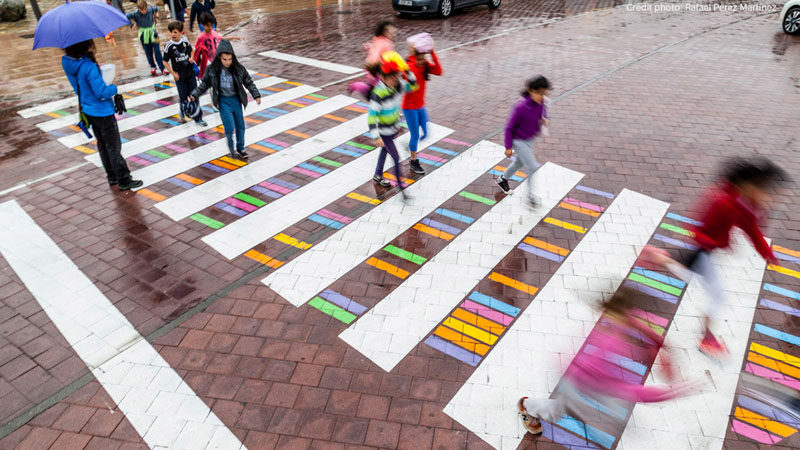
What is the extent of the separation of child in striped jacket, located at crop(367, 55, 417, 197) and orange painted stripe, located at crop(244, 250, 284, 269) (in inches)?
72.7

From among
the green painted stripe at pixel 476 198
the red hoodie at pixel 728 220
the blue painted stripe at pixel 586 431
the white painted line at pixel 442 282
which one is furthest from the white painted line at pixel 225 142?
the red hoodie at pixel 728 220

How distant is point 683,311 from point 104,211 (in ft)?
21.9

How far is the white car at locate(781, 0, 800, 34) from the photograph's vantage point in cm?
1416

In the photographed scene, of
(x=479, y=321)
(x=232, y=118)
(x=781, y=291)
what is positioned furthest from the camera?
(x=232, y=118)

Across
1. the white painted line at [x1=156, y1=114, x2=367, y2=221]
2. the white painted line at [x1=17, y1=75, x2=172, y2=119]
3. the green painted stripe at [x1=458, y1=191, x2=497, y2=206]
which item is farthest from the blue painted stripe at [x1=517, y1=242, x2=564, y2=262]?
the white painted line at [x1=17, y1=75, x2=172, y2=119]

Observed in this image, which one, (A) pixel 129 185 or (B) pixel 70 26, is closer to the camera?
(B) pixel 70 26

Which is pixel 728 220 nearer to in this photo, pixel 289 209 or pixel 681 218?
pixel 681 218

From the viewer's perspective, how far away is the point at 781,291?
16.1ft

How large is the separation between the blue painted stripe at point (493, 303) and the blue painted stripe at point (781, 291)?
2.66 meters

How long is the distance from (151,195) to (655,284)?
20.4 feet

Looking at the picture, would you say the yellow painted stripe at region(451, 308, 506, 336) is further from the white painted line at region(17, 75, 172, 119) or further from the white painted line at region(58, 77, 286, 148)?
the white painted line at region(17, 75, 172, 119)

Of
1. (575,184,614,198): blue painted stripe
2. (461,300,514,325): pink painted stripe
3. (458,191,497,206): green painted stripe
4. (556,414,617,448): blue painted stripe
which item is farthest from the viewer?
(575,184,614,198): blue painted stripe

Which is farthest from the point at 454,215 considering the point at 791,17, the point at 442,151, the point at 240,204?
the point at 791,17

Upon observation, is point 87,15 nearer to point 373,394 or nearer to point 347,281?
point 347,281
